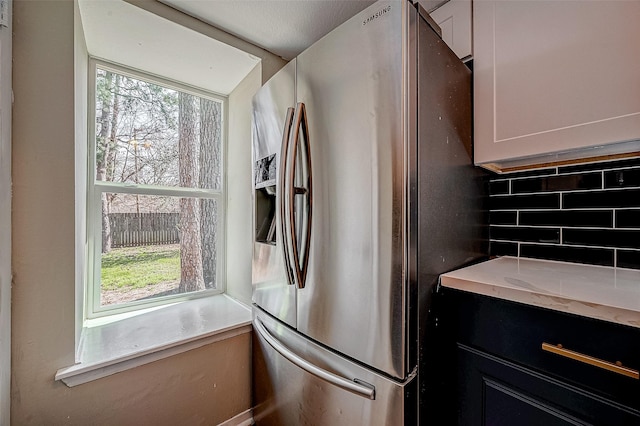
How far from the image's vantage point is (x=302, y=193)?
103cm

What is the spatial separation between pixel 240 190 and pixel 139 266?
2.46 feet

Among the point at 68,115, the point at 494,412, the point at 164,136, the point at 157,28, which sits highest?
the point at 157,28

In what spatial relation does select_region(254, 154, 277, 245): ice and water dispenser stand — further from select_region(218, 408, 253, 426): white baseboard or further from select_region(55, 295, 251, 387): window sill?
select_region(218, 408, 253, 426): white baseboard

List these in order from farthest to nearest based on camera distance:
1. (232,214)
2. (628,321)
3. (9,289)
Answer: (232,214) → (9,289) → (628,321)

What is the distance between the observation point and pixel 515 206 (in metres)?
1.29

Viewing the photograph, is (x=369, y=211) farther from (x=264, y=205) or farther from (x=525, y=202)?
(x=525, y=202)

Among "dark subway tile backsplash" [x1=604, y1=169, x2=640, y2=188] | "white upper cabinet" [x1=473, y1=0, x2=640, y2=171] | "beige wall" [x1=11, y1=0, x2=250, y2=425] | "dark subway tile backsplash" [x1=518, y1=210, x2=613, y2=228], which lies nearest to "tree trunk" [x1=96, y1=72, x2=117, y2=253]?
"beige wall" [x1=11, y1=0, x2=250, y2=425]

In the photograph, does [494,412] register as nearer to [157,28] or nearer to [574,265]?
[574,265]

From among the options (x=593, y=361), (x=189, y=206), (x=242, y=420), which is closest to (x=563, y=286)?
(x=593, y=361)

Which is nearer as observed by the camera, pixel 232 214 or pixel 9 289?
pixel 9 289

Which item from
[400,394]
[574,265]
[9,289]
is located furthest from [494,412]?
[9,289]

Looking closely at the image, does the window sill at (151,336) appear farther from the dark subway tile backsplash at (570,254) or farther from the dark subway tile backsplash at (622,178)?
the dark subway tile backsplash at (622,178)

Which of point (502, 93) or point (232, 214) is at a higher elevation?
point (502, 93)

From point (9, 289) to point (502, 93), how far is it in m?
1.89
